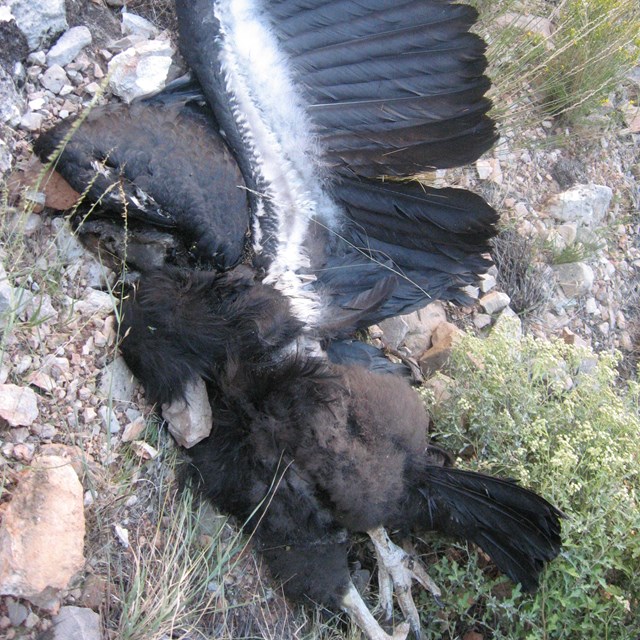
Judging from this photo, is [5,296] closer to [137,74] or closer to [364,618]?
[137,74]

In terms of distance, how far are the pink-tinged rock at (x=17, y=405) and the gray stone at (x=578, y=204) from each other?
2633mm

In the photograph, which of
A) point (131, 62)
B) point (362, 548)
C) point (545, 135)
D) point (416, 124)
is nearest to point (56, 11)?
point (131, 62)

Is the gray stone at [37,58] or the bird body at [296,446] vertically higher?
the gray stone at [37,58]

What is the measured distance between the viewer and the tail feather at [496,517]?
220 centimetres

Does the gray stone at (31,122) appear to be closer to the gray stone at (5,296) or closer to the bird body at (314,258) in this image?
the bird body at (314,258)

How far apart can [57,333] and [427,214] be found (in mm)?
1328

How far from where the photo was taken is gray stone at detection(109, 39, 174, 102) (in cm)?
237

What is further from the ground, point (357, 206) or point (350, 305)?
point (357, 206)

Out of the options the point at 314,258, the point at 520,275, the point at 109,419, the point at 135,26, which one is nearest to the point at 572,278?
the point at 520,275

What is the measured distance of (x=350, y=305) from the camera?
2518 millimetres

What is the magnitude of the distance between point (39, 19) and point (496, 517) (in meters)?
2.18

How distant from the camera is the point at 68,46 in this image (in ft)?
7.73

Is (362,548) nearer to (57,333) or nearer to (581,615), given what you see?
(581,615)

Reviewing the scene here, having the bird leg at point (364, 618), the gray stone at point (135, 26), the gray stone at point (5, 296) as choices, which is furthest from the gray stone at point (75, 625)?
the gray stone at point (135, 26)
